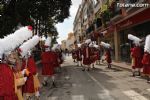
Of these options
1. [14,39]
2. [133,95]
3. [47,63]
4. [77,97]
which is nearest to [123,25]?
[47,63]

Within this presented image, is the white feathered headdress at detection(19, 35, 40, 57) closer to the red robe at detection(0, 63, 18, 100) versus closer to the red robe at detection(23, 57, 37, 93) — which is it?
the red robe at detection(23, 57, 37, 93)

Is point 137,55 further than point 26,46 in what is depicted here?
Yes

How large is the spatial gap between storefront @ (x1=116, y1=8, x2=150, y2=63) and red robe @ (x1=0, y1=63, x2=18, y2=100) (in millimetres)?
19200

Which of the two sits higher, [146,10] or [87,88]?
[146,10]

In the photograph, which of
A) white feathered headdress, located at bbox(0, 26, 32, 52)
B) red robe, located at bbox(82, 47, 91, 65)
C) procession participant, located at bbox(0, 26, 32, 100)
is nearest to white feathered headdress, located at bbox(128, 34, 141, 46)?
red robe, located at bbox(82, 47, 91, 65)

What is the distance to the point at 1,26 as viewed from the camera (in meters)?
30.0

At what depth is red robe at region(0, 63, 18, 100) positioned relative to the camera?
7.21m

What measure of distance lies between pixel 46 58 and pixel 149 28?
33.1 ft

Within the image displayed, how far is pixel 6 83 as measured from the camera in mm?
7227

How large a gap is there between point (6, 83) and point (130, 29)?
1009 inches

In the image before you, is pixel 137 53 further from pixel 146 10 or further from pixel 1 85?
pixel 1 85

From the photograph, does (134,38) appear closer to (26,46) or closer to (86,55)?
(86,55)

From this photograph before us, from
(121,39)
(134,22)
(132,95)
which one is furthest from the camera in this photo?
(121,39)

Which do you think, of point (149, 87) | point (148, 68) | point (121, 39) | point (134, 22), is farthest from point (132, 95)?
point (121, 39)
